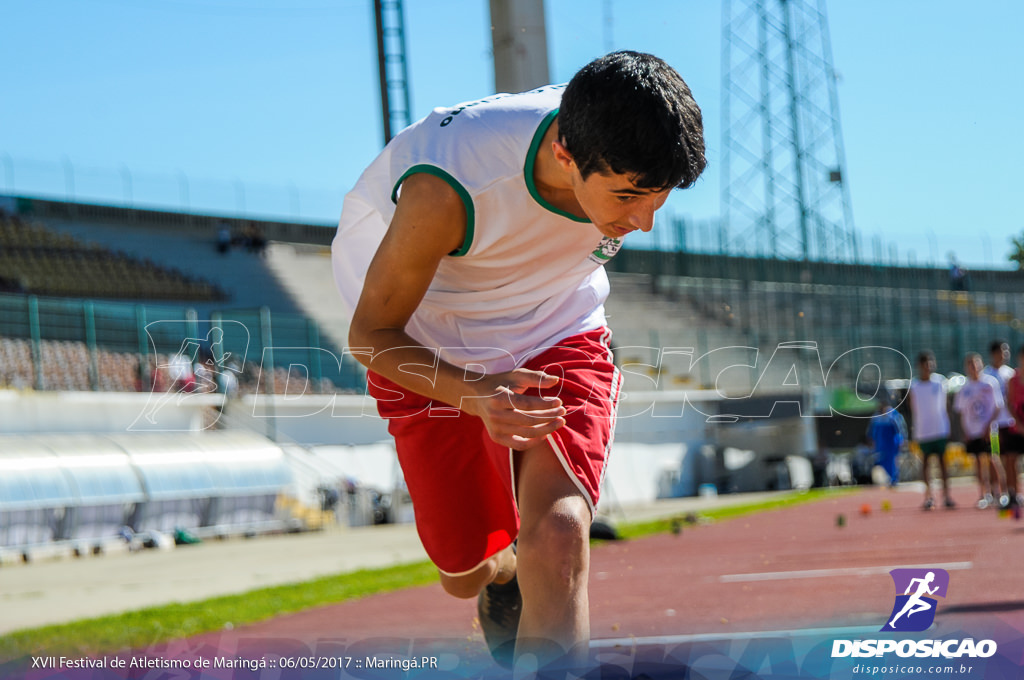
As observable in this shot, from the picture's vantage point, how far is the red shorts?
2939mm

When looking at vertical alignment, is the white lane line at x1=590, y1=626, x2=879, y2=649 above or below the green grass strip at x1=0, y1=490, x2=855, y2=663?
above

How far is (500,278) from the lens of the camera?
9.36ft

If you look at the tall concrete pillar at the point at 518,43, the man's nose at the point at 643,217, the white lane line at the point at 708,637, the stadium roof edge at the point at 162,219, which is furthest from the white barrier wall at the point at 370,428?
the stadium roof edge at the point at 162,219

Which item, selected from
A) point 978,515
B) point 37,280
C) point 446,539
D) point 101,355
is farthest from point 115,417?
point 446,539

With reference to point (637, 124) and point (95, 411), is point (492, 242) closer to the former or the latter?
point (637, 124)

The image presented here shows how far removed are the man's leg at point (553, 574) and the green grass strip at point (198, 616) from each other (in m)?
2.86

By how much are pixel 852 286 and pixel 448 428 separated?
2216cm

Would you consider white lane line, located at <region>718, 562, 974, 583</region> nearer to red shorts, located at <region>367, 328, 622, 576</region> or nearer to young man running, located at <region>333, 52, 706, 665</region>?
young man running, located at <region>333, 52, 706, 665</region>

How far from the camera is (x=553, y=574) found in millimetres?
2404

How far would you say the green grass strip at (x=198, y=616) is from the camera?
5.14 meters

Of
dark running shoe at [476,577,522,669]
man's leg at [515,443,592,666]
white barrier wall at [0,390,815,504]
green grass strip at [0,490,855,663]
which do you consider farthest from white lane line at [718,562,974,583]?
white barrier wall at [0,390,815,504]

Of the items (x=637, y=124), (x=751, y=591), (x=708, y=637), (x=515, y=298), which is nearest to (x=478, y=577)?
(x=515, y=298)

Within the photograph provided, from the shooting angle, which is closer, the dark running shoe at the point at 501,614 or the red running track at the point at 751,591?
the dark running shoe at the point at 501,614

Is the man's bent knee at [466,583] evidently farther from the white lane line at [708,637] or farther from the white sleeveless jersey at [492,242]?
the white lane line at [708,637]
